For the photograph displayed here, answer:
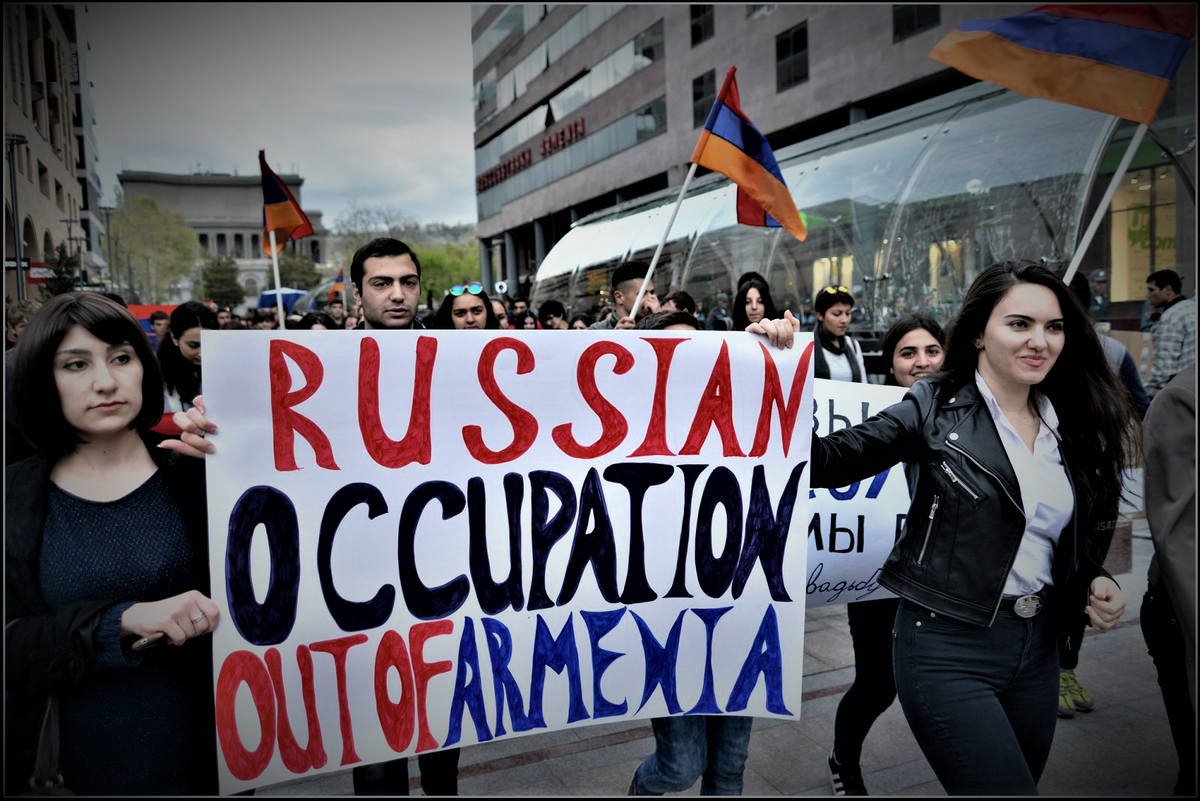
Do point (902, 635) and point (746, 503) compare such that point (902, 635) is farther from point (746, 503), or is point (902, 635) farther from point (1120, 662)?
point (1120, 662)

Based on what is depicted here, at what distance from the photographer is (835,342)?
5.27m

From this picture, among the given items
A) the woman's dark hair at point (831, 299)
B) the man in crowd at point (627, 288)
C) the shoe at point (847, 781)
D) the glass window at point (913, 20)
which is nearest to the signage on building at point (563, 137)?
the glass window at point (913, 20)

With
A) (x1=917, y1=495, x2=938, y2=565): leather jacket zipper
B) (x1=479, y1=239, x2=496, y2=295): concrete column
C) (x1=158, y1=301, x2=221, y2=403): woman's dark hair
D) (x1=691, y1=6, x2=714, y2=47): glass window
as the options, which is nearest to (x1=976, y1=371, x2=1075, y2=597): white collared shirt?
(x1=917, y1=495, x2=938, y2=565): leather jacket zipper

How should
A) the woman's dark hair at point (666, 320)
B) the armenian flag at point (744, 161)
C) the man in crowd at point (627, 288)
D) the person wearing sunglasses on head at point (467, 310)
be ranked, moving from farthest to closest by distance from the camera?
the man in crowd at point (627, 288)
the person wearing sunglasses on head at point (467, 310)
the armenian flag at point (744, 161)
the woman's dark hair at point (666, 320)

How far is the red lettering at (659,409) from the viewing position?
248 cm

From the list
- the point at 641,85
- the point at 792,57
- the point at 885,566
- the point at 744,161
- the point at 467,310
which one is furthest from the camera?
the point at 641,85

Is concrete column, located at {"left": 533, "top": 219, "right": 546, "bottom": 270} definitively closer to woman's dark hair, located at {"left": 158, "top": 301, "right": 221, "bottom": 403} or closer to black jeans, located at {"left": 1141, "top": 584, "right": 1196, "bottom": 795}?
woman's dark hair, located at {"left": 158, "top": 301, "right": 221, "bottom": 403}

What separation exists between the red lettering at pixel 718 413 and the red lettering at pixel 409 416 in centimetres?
77

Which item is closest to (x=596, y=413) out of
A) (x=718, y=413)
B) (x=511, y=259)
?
(x=718, y=413)

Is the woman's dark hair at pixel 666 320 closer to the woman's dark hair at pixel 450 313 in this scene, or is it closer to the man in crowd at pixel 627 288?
the woman's dark hair at pixel 450 313

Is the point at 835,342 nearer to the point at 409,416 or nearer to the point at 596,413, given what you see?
the point at 596,413

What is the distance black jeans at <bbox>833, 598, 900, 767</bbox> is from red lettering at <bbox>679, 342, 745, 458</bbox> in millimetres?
1126

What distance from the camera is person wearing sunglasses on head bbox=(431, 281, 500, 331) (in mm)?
4375

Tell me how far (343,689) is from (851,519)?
2196 millimetres
